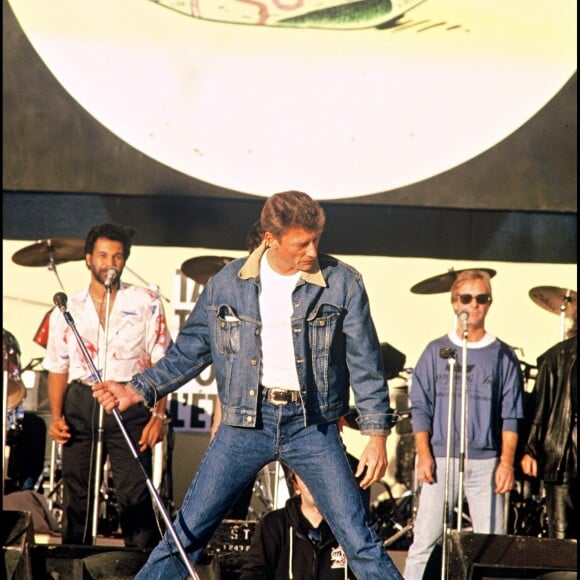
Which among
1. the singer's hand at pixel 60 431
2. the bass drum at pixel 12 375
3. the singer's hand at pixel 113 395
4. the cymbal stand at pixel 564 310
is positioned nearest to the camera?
the singer's hand at pixel 113 395

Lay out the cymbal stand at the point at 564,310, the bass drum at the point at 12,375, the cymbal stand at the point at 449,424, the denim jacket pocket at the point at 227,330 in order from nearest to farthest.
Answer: the denim jacket pocket at the point at 227,330
the cymbal stand at the point at 449,424
the bass drum at the point at 12,375
the cymbal stand at the point at 564,310

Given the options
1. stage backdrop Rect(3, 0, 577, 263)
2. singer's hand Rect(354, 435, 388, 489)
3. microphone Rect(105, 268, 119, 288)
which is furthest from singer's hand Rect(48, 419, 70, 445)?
singer's hand Rect(354, 435, 388, 489)

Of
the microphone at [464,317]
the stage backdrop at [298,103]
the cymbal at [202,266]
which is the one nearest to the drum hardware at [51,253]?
the stage backdrop at [298,103]

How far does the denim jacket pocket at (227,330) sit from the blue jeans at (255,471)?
298 millimetres

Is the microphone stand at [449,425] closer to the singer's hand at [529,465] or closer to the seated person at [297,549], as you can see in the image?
the singer's hand at [529,465]

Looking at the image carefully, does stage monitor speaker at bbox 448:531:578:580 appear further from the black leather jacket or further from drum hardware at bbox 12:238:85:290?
drum hardware at bbox 12:238:85:290

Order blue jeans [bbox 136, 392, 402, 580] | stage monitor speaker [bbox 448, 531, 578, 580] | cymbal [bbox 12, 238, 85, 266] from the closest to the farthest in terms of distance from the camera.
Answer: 1. blue jeans [bbox 136, 392, 402, 580]
2. stage monitor speaker [bbox 448, 531, 578, 580]
3. cymbal [bbox 12, 238, 85, 266]

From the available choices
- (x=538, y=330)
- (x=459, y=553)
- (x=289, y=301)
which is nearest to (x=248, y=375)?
(x=289, y=301)

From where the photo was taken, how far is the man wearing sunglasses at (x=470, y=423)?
23.4 ft

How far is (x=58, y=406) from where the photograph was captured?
24.1 ft

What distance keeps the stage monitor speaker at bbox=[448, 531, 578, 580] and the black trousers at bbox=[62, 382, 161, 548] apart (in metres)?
2.19

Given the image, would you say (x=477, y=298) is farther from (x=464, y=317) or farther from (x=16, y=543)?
(x=16, y=543)

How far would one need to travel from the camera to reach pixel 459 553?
560 cm

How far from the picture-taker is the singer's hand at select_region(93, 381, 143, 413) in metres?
5.02
